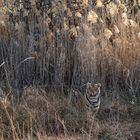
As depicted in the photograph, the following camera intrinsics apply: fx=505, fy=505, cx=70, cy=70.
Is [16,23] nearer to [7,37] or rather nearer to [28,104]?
[7,37]

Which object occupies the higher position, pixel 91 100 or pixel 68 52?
pixel 68 52

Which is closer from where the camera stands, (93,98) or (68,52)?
(93,98)

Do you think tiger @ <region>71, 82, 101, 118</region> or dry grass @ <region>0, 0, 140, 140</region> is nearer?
tiger @ <region>71, 82, 101, 118</region>

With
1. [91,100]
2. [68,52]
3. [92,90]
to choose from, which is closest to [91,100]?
[91,100]

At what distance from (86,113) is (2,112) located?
805 millimetres

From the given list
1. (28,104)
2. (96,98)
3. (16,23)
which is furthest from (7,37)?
(96,98)

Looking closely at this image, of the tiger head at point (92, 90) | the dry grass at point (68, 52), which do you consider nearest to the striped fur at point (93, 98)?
the tiger head at point (92, 90)

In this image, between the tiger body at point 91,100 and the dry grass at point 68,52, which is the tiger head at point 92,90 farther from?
the dry grass at point 68,52

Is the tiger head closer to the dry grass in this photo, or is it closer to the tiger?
the tiger

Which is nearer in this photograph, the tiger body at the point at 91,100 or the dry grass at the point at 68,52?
the tiger body at the point at 91,100

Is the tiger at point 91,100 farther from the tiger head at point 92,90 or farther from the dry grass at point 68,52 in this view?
the dry grass at point 68,52

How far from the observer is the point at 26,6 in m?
5.70

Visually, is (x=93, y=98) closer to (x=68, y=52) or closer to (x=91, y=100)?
(x=91, y=100)

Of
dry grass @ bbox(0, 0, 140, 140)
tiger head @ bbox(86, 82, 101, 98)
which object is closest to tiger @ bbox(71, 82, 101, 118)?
tiger head @ bbox(86, 82, 101, 98)
